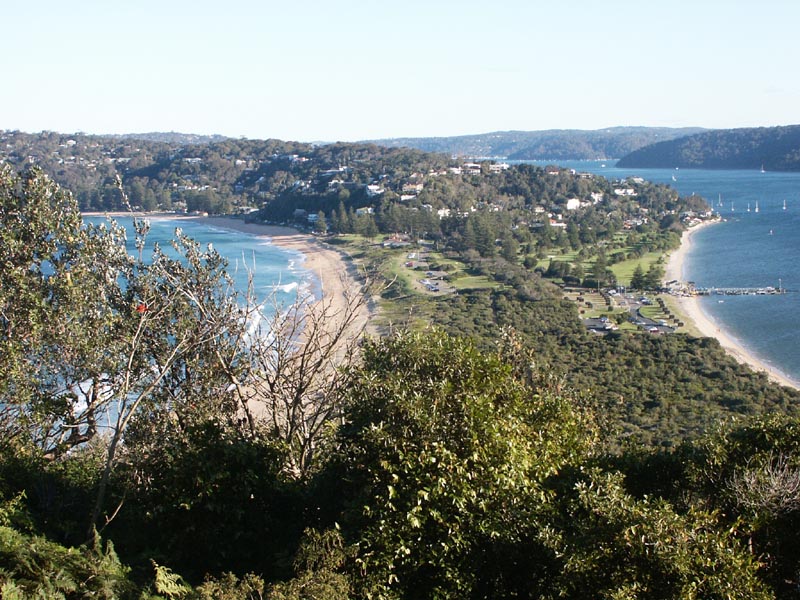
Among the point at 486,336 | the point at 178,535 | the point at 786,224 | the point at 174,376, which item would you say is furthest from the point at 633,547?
the point at 786,224

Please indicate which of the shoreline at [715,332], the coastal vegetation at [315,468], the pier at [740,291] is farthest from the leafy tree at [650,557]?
the pier at [740,291]

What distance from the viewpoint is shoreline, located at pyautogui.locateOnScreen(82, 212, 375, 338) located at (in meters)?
33.9

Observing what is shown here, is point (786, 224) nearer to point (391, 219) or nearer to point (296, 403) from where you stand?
point (391, 219)

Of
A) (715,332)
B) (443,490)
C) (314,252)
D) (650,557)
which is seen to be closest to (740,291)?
(715,332)

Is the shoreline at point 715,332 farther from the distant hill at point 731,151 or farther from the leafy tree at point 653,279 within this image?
the distant hill at point 731,151

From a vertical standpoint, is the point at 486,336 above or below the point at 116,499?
below

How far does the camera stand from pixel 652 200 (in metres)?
73.4

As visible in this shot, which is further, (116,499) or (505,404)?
(116,499)

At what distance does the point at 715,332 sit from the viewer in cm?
3052

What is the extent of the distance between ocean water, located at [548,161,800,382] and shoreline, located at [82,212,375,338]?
1672 centimetres

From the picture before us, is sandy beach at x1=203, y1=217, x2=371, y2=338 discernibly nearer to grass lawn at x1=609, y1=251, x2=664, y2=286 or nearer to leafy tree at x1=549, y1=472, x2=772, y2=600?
grass lawn at x1=609, y1=251, x2=664, y2=286

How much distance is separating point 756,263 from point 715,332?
2055cm

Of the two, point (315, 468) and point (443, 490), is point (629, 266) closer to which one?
point (315, 468)

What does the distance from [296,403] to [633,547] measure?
3.73 metres
